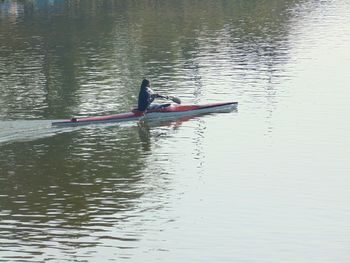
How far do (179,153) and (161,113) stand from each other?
887 cm

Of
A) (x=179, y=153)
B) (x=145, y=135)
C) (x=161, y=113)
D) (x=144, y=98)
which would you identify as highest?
(x=144, y=98)

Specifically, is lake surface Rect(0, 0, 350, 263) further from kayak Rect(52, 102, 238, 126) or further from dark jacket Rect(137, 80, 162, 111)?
dark jacket Rect(137, 80, 162, 111)

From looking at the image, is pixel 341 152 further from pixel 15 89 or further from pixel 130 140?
pixel 15 89

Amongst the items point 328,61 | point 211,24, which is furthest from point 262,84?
point 211,24

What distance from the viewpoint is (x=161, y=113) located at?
63.8m

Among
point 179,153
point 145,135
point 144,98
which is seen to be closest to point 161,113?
point 144,98

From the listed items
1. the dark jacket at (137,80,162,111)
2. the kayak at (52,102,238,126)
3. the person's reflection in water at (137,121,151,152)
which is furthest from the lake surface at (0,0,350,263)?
the dark jacket at (137,80,162,111)

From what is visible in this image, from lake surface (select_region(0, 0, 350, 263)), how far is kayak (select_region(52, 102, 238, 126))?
0.53 m

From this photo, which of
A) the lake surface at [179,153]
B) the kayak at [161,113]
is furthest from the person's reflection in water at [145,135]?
the kayak at [161,113]

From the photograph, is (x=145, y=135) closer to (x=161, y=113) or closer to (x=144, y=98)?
(x=144, y=98)

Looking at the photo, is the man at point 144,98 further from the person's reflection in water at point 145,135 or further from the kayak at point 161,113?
the person's reflection in water at point 145,135

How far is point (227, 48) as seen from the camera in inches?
3787

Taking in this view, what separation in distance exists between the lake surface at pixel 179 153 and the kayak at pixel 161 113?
53cm

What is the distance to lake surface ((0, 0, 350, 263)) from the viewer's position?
40281 millimetres
